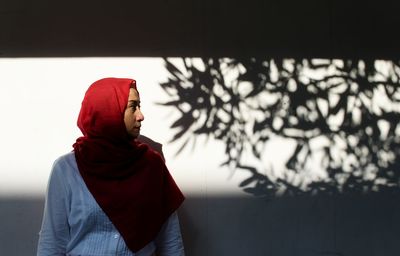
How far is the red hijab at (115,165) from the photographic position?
2.60m

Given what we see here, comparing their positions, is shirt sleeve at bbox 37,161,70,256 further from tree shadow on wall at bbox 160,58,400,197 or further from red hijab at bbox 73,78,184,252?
tree shadow on wall at bbox 160,58,400,197

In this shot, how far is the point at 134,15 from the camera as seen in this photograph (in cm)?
348

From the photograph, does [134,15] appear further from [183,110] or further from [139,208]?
[139,208]

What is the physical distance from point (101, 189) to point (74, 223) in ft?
0.73

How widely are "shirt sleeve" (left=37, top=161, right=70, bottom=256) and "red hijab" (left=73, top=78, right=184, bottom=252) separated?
0.13 meters

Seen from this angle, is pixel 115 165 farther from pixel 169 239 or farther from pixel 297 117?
pixel 297 117

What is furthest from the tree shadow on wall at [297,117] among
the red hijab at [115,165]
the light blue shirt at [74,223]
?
the light blue shirt at [74,223]

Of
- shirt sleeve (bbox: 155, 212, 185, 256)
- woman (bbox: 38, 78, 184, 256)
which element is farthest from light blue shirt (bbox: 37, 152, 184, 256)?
shirt sleeve (bbox: 155, 212, 185, 256)

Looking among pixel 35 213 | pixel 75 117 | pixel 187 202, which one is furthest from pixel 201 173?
pixel 35 213

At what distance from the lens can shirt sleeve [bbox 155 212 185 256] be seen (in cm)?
293

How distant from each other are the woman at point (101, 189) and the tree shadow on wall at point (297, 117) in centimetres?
90

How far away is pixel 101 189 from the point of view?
8.59ft

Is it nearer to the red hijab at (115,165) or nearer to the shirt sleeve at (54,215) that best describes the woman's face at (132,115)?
the red hijab at (115,165)

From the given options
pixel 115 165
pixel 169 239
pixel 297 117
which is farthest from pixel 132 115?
pixel 297 117
